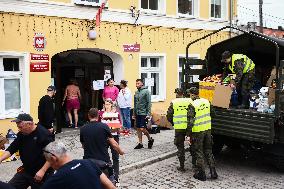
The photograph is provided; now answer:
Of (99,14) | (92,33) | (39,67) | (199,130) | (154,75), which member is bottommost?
(199,130)

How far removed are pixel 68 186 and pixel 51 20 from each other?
8.77 metres

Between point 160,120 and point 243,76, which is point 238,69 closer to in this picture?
point 243,76

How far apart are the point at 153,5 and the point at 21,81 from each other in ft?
20.2

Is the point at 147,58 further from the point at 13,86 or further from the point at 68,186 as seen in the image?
the point at 68,186

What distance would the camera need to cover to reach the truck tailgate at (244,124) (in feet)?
24.4

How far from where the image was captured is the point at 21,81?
11.0 metres

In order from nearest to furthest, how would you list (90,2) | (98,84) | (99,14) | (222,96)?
Answer: (222,96) → (99,14) → (90,2) → (98,84)

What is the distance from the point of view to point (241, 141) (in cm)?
841

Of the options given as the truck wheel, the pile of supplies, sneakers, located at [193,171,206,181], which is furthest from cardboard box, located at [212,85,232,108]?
sneakers, located at [193,171,206,181]

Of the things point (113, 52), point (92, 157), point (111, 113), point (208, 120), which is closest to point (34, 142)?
point (92, 157)

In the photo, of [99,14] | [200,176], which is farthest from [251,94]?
[99,14]

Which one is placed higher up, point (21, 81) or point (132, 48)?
point (132, 48)

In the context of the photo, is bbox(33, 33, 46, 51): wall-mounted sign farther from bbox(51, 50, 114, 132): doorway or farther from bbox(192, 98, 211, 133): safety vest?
bbox(192, 98, 211, 133): safety vest

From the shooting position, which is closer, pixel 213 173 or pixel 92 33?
pixel 213 173
